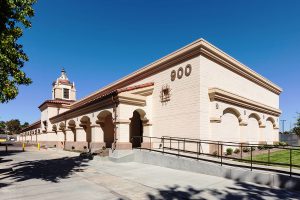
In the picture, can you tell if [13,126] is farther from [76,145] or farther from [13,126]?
[76,145]

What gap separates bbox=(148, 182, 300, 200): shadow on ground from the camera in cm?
816

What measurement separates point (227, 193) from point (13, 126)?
141 metres

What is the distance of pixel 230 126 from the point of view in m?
18.2

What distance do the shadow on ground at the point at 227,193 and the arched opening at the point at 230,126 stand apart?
7.99 m

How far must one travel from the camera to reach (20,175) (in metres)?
12.3

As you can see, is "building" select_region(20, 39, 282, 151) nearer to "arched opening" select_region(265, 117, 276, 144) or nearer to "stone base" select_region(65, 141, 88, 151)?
"arched opening" select_region(265, 117, 276, 144)

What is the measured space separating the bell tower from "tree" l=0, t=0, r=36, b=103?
3443cm

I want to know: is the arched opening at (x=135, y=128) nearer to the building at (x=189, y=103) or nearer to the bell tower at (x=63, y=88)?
the building at (x=189, y=103)

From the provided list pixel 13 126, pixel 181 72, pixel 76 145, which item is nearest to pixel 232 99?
pixel 181 72

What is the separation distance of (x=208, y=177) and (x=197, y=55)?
8.43 m

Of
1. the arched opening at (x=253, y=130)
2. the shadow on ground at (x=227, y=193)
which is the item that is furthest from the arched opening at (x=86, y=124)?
the shadow on ground at (x=227, y=193)

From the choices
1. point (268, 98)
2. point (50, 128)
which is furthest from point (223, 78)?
point (50, 128)

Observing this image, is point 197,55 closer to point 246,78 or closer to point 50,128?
point 246,78

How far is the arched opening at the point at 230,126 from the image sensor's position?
1744 centimetres
